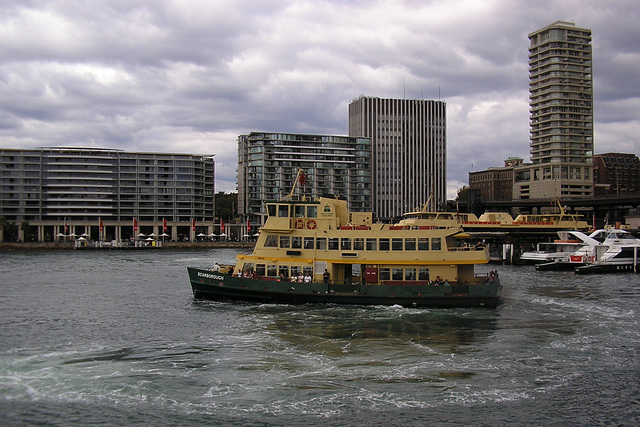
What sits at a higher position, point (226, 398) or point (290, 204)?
point (290, 204)

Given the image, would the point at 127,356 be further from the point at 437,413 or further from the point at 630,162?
the point at 630,162

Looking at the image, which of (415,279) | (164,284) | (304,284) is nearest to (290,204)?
(304,284)

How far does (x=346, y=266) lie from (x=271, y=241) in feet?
19.6

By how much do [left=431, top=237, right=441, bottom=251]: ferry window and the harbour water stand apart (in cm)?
467

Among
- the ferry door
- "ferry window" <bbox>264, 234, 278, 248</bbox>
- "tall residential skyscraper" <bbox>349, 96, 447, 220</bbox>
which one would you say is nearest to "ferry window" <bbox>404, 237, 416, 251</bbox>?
the ferry door

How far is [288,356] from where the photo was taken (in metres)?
26.5

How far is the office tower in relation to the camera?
575 feet

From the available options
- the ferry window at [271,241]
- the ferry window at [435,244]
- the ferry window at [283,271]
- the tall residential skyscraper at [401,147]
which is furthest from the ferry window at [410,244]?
the tall residential skyscraper at [401,147]

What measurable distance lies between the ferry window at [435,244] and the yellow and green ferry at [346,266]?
0.24 ft

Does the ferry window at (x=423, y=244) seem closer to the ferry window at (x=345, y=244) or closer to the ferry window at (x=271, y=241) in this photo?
the ferry window at (x=345, y=244)

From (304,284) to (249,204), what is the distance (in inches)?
5540

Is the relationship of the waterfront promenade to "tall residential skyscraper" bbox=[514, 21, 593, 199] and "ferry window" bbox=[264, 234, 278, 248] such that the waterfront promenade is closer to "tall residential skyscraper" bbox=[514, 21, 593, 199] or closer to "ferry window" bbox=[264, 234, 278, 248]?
"tall residential skyscraper" bbox=[514, 21, 593, 199]

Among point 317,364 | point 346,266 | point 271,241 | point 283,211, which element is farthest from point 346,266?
point 317,364

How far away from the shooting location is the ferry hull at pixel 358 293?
3838 cm
